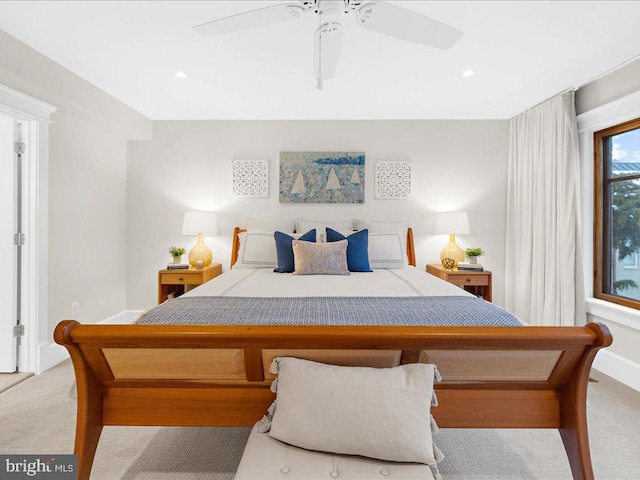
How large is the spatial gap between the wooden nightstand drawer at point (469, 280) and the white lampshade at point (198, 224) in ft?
8.34

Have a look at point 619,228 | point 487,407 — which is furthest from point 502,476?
point 619,228

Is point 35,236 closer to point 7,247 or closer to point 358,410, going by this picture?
point 7,247

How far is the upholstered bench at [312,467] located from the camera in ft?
3.67

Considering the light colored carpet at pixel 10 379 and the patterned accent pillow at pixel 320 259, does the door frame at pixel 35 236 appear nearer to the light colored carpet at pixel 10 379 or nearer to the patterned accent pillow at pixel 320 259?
the light colored carpet at pixel 10 379

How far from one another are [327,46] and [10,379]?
3.25 metres

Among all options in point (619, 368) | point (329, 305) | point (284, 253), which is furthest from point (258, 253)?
point (619, 368)

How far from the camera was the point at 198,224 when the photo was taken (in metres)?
3.61

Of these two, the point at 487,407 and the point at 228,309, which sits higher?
the point at 228,309

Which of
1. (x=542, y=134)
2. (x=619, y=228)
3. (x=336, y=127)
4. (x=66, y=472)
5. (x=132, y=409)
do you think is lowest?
(x=66, y=472)

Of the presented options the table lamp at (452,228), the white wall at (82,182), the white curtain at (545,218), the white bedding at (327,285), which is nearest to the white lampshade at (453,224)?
the table lamp at (452,228)

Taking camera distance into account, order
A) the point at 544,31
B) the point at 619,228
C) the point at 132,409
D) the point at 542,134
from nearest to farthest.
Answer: the point at 132,409, the point at 544,31, the point at 619,228, the point at 542,134

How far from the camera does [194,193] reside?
3938 mm

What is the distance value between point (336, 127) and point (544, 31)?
2.14 metres

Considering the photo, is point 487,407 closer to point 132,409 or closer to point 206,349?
point 206,349
